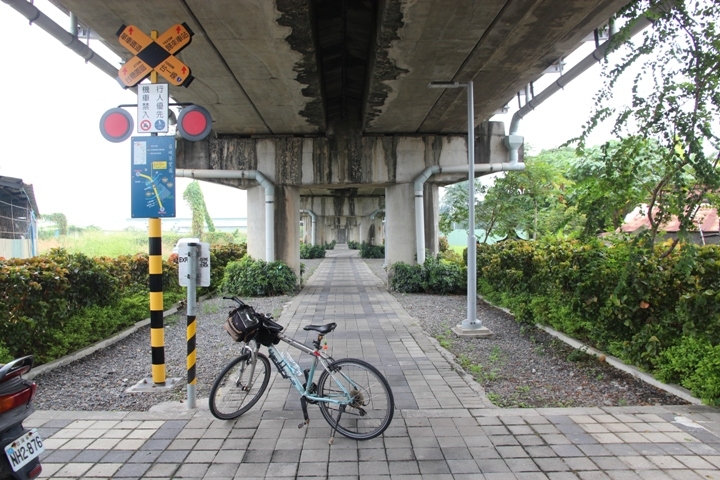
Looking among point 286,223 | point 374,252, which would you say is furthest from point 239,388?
point 374,252

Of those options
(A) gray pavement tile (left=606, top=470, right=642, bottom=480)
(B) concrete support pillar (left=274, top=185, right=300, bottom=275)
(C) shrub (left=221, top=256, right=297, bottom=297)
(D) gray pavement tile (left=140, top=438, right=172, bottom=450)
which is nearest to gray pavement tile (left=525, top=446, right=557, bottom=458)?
(A) gray pavement tile (left=606, top=470, right=642, bottom=480)

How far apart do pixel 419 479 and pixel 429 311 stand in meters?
6.98

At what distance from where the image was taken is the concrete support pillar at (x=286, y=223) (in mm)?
12719

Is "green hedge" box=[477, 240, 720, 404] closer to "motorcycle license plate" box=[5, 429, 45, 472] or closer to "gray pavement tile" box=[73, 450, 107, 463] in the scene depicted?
"gray pavement tile" box=[73, 450, 107, 463]

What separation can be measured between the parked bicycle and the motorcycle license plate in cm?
144

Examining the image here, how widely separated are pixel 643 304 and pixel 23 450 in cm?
540

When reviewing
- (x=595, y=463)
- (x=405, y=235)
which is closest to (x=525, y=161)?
(x=405, y=235)

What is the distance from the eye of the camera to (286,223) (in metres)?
12.9

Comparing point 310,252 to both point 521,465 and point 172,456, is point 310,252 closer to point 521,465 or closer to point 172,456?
point 172,456

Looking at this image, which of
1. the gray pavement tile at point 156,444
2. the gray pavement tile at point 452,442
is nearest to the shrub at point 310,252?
the gray pavement tile at point 156,444

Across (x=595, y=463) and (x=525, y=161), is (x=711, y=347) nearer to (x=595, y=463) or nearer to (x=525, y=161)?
(x=595, y=463)

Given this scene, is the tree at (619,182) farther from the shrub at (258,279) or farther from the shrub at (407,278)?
the shrub at (258,279)

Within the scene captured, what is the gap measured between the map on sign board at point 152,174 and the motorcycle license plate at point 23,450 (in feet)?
8.55

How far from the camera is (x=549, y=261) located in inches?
275
